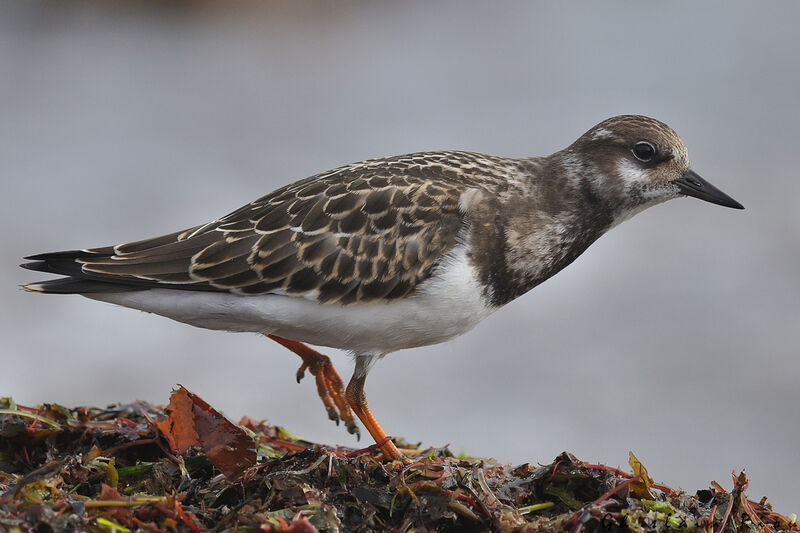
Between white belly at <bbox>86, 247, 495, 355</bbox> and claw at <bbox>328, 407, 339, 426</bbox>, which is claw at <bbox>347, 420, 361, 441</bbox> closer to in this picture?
claw at <bbox>328, 407, 339, 426</bbox>

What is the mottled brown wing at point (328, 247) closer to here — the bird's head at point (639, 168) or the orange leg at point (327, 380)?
the orange leg at point (327, 380)

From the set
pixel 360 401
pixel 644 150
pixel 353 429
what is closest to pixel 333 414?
pixel 353 429

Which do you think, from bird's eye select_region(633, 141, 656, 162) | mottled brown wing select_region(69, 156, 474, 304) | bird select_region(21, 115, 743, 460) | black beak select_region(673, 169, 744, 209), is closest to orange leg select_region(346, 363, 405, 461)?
bird select_region(21, 115, 743, 460)

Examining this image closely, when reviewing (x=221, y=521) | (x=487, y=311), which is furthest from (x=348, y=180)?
(x=221, y=521)

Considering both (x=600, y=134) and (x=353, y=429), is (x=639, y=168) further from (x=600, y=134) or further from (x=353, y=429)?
(x=353, y=429)

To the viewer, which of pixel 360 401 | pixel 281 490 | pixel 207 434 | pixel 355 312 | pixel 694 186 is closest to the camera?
pixel 281 490

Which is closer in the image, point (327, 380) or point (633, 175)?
point (633, 175)
